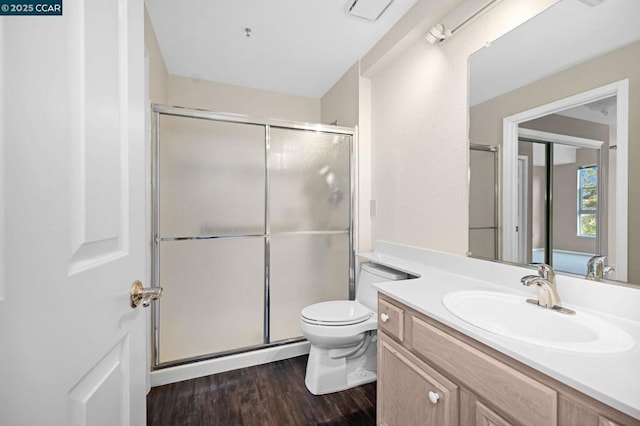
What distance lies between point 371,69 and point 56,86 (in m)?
2.21

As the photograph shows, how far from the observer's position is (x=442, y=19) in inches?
65.9

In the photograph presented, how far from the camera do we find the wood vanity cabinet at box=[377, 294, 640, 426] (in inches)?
26.0

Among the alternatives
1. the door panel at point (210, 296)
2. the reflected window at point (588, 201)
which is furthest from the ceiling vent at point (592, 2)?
the door panel at point (210, 296)

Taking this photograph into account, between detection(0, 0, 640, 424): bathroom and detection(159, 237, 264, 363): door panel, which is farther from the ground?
detection(0, 0, 640, 424): bathroom

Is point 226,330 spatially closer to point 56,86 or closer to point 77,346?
point 77,346

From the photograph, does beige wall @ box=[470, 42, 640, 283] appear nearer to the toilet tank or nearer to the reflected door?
Answer: the reflected door

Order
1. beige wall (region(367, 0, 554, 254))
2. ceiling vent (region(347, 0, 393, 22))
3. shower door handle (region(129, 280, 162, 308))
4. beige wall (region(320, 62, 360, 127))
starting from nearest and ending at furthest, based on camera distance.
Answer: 1. shower door handle (region(129, 280, 162, 308))
2. beige wall (region(367, 0, 554, 254))
3. ceiling vent (region(347, 0, 393, 22))
4. beige wall (region(320, 62, 360, 127))

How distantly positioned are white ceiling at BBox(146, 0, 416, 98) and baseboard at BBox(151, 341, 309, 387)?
2.36m

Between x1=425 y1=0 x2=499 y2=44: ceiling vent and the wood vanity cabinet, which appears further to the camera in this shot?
x1=425 y1=0 x2=499 y2=44: ceiling vent

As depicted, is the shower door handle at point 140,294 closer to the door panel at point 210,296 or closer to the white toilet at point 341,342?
the white toilet at point 341,342

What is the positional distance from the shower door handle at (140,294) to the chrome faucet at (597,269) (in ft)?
4.80

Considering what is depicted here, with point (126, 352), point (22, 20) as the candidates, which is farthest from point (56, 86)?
point (126, 352)

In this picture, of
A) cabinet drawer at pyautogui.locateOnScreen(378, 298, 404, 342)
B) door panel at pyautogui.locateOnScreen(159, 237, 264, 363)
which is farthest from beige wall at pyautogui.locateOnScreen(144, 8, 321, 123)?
cabinet drawer at pyautogui.locateOnScreen(378, 298, 404, 342)

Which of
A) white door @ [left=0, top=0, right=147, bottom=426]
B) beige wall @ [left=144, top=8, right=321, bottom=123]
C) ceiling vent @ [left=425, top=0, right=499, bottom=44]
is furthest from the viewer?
Result: beige wall @ [left=144, top=8, right=321, bottom=123]
